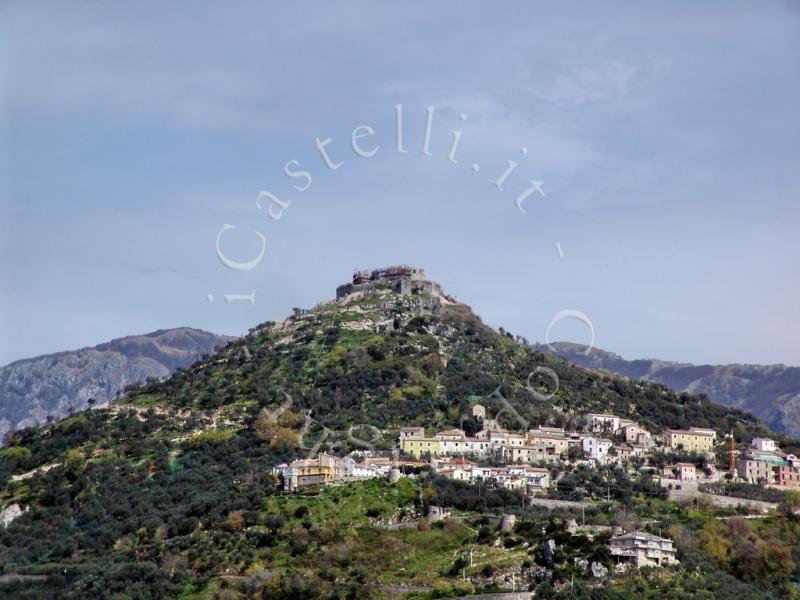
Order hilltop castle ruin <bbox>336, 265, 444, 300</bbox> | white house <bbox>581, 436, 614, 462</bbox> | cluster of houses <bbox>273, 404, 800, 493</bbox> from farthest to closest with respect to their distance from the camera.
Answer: hilltop castle ruin <bbox>336, 265, 444, 300</bbox>
white house <bbox>581, 436, 614, 462</bbox>
cluster of houses <bbox>273, 404, 800, 493</bbox>

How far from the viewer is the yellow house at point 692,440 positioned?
240 feet

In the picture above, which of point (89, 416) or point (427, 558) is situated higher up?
point (89, 416)

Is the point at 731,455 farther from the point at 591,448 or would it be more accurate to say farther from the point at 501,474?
the point at 501,474

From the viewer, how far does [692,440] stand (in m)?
73.9

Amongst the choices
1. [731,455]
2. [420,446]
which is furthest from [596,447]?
[420,446]

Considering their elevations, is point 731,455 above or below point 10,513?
above

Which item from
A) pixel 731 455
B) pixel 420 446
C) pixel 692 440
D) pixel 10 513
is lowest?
pixel 10 513

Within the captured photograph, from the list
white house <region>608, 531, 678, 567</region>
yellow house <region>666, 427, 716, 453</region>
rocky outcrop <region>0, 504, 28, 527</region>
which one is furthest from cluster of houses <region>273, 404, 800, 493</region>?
rocky outcrop <region>0, 504, 28, 527</region>

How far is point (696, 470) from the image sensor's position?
67.1 metres

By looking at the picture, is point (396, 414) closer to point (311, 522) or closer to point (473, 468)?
point (473, 468)

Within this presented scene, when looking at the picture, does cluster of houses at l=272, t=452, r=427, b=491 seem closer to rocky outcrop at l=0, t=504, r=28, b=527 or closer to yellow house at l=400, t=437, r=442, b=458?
yellow house at l=400, t=437, r=442, b=458

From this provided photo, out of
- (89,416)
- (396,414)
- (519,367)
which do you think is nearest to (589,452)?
(396,414)

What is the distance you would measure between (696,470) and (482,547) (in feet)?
69.8

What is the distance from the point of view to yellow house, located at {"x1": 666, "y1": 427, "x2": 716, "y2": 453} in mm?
73000
